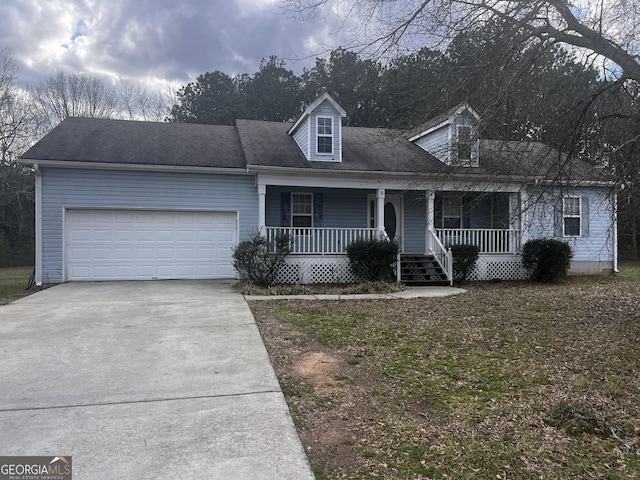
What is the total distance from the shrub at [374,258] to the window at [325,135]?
327cm

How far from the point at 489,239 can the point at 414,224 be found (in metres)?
2.51

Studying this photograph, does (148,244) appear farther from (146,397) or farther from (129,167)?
(146,397)

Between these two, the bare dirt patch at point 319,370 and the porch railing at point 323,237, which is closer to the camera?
the bare dirt patch at point 319,370

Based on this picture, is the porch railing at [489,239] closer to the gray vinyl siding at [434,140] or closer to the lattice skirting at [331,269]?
the lattice skirting at [331,269]

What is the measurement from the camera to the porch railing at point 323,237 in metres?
12.8

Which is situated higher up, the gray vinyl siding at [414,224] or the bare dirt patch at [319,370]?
the gray vinyl siding at [414,224]

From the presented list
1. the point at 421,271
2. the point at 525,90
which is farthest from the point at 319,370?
the point at 421,271

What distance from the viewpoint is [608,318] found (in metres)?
7.52

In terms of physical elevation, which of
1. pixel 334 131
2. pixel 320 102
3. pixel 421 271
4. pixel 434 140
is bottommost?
pixel 421 271

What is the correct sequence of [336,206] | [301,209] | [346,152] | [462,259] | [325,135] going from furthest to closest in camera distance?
[336,206], [346,152], [301,209], [325,135], [462,259]

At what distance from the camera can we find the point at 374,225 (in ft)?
48.1

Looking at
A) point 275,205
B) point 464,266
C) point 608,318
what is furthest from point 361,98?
point 608,318

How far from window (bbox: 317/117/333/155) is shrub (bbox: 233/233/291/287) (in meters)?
3.52

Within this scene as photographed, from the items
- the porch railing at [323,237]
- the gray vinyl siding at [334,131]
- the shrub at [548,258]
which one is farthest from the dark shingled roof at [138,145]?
the shrub at [548,258]
